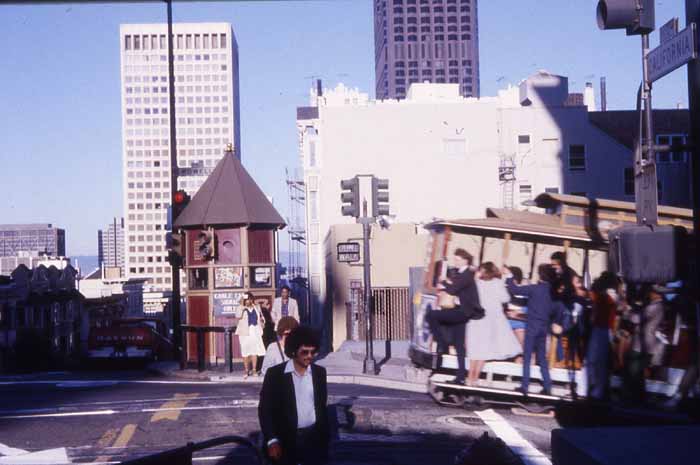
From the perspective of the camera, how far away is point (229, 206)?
24.0m

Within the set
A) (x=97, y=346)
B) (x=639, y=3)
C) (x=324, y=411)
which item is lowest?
(x=97, y=346)

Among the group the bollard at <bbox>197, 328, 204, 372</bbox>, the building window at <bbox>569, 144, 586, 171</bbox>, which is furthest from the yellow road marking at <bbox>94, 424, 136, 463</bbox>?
the building window at <bbox>569, 144, 586, 171</bbox>

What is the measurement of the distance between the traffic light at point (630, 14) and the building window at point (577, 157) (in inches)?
1816

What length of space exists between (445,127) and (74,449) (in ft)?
139

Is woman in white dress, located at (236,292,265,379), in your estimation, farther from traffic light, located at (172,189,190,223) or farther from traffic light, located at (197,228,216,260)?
traffic light, located at (197,228,216,260)

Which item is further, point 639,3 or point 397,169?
point 397,169

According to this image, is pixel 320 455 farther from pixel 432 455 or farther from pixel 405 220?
pixel 405 220

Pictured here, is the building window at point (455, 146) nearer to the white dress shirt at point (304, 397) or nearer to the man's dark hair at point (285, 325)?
the man's dark hair at point (285, 325)

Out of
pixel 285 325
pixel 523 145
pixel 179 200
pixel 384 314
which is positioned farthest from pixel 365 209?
pixel 523 145

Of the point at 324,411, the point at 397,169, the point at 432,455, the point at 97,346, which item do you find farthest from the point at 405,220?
the point at 324,411

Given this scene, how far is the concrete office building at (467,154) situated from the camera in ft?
166

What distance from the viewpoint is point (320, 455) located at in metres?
6.51

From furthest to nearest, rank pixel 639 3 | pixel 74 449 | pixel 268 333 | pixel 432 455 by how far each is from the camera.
Answer: pixel 268 333
pixel 74 449
pixel 432 455
pixel 639 3

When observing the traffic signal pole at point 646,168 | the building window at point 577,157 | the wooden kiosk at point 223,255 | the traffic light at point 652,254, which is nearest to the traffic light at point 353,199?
the wooden kiosk at point 223,255
